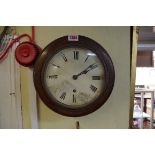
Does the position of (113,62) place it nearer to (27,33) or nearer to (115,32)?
(115,32)

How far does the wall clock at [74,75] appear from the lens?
2.63ft

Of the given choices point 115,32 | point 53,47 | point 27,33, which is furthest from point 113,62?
point 27,33

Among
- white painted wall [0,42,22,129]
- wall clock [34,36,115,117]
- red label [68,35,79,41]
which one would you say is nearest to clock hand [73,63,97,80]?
wall clock [34,36,115,117]

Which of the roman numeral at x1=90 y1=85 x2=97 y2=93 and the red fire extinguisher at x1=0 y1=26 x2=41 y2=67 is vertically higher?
the red fire extinguisher at x1=0 y1=26 x2=41 y2=67

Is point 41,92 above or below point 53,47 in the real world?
below

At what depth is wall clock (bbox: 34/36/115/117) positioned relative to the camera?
802 millimetres

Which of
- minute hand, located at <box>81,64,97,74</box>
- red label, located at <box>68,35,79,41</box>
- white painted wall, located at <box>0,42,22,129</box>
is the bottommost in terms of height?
white painted wall, located at <box>0,42,22,129</box>

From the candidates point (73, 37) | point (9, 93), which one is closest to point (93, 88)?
point (73, 37)

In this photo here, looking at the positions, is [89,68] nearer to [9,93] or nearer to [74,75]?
[74,75]

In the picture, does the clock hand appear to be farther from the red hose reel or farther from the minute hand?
the red hose reel

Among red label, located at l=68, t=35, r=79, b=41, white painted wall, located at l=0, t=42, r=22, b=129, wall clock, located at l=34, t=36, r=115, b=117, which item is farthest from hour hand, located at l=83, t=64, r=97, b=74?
white painted wall, located at l=0, t=42, r=22, b=129
